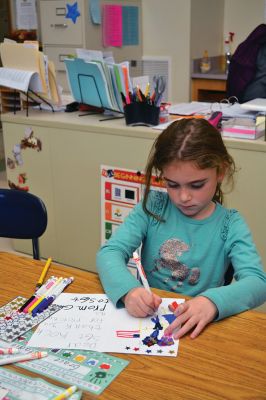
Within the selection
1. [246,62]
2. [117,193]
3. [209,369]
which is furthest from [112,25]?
[209,369]

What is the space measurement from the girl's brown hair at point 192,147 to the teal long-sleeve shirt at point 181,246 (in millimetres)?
119

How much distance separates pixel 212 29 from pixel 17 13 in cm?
179

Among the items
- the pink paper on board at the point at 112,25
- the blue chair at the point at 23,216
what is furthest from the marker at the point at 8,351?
the pink paper on board at the point at 112,25

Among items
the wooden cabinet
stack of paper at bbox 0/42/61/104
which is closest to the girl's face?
the wooden cabinet

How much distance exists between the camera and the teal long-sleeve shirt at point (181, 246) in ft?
3.95

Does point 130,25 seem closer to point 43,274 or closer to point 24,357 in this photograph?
point 43,274

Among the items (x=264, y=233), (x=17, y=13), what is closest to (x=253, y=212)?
(x=264, y=233)

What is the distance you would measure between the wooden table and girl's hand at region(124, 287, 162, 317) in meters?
0.10

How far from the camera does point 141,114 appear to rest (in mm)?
2318

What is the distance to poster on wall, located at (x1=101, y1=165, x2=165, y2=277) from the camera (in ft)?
7.58

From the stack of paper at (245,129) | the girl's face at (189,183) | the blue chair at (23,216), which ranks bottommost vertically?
the blue chair at (23,216)

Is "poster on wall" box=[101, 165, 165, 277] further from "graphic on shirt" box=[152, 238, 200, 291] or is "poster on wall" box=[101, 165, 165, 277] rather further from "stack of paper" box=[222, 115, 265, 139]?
"graphic on shirt" box=[152, 238, 200, 291]

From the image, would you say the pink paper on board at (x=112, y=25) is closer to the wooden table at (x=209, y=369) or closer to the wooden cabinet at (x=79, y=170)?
the wooden cabinet at (x=79, y=170)

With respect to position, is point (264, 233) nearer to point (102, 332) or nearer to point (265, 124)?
point (265, 124)
